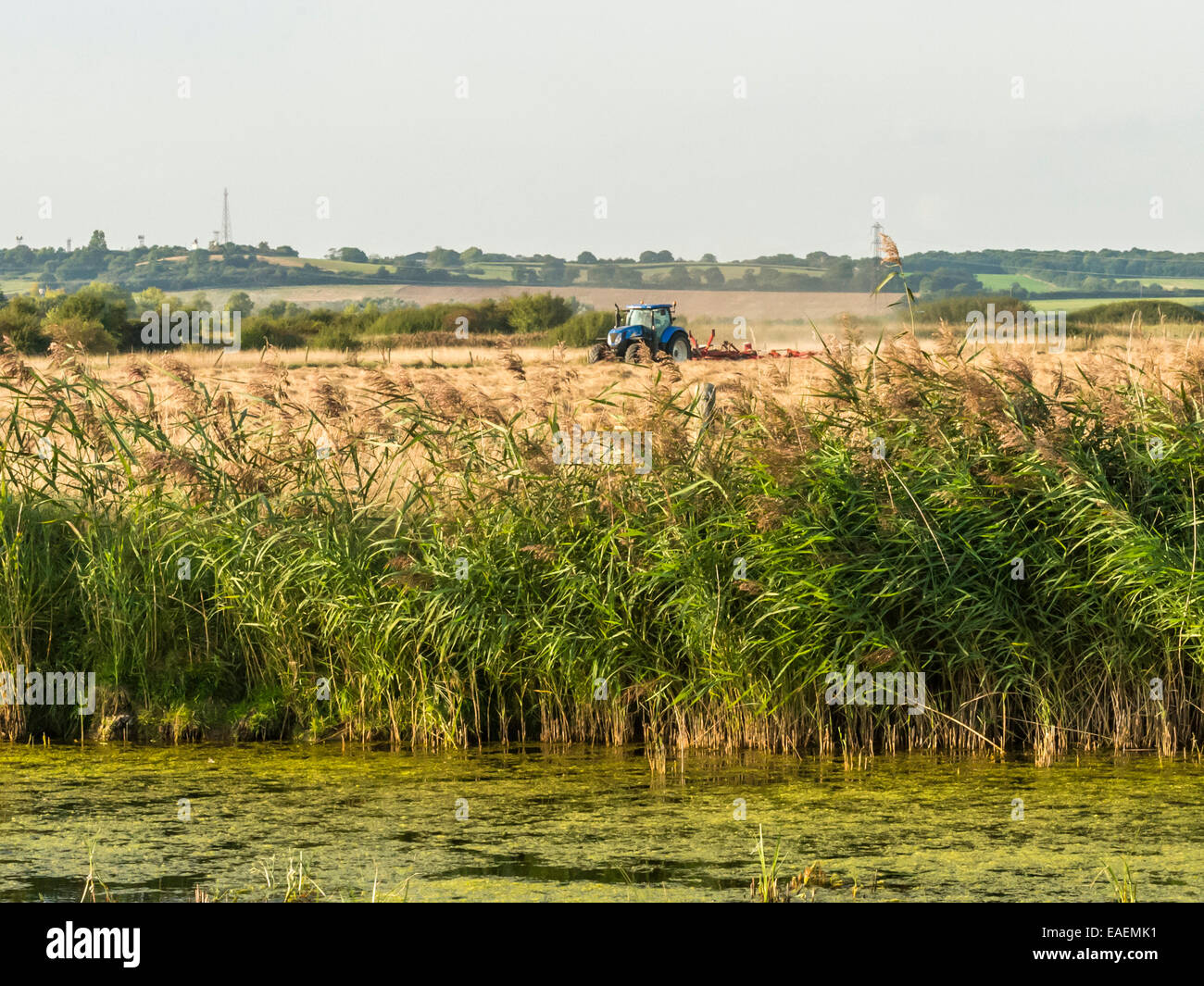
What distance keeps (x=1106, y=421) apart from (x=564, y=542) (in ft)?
10.7

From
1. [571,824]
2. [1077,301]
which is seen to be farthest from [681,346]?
[1077,301]

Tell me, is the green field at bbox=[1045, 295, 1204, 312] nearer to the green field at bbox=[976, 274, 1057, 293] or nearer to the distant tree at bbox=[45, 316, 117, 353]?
the green field at bbox=[976, 274, 1057, 293]

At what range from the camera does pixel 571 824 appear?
6.36 meters

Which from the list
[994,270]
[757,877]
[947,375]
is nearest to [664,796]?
[757,877]

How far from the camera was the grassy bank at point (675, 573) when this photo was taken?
7691mm

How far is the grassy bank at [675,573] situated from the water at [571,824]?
0.35m

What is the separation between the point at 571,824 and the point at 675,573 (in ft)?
6.05

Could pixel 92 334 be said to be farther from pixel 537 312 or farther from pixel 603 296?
pixel 603 296

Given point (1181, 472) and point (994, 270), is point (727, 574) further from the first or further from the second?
point (994, 270)

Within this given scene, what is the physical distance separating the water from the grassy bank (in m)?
0.35

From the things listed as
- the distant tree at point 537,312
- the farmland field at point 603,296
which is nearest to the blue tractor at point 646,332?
the distant tree at point 537,312

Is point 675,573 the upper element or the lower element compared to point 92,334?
lower

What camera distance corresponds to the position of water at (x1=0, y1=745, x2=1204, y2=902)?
5.50 metres

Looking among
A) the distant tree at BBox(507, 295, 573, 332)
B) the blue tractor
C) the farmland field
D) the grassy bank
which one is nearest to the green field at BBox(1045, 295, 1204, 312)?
the farmland field
